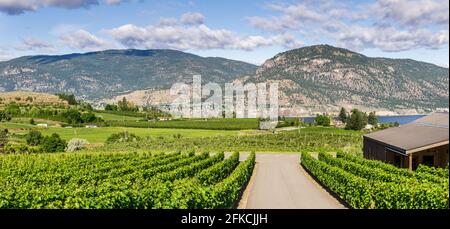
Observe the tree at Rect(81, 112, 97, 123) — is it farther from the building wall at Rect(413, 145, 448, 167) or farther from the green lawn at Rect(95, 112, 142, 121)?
the building wall at Rect(413, 145, 448, 167)

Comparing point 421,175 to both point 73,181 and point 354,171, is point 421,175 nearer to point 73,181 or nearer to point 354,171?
point 354,171

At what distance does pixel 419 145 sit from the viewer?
107ft

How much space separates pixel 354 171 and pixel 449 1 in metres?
28.7

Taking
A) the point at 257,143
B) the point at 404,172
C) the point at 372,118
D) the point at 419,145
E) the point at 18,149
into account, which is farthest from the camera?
the point at 372,118

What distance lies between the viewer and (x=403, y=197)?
1845 cm

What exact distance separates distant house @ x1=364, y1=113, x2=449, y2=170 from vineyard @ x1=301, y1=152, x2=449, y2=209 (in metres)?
2.28

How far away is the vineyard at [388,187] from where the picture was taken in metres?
17.4

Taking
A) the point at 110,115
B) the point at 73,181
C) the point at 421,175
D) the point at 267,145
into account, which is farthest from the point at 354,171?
the point at 110,115

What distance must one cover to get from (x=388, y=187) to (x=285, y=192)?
11.2m

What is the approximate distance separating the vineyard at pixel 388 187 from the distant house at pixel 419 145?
7.46 ft

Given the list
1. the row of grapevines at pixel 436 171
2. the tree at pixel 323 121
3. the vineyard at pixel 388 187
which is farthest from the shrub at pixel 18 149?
the tree at pixel 323 121

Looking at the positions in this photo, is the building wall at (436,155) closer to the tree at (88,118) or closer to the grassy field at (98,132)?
the grassy field at (98,132)

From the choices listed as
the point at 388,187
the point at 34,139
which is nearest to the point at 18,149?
the point at 34,139

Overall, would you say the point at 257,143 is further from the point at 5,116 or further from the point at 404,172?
the point at 5,116
